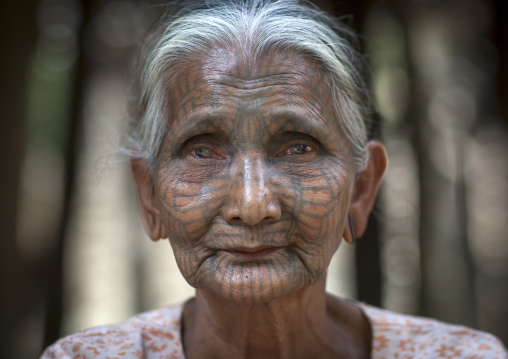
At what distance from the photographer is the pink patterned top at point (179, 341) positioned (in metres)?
2.30

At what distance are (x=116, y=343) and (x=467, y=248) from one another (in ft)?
12.9

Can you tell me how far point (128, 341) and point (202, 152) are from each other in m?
0.80

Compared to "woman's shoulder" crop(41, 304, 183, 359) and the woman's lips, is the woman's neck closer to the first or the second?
"woman's shoulder" crop(41, 304, 183, 359)

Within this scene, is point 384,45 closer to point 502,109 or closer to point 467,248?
point 502,109

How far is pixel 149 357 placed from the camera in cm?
233

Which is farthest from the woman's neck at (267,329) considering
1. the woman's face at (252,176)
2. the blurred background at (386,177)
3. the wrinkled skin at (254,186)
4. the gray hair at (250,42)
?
the blurred background at (386,177)

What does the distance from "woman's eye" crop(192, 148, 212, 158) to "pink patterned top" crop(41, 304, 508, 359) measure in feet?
2.47

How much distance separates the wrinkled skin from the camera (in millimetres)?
1966

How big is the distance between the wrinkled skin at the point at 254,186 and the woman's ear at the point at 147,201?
0.13 meters

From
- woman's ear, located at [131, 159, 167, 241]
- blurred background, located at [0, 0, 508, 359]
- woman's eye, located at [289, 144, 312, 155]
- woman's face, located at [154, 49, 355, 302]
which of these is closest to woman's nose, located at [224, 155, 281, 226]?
woman's face, located at [154, 49, 355, 302]

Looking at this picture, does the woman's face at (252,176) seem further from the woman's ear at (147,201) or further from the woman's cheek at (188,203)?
the woman's ear at (147,201)

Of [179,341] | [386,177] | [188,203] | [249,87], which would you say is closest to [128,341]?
[179,341]

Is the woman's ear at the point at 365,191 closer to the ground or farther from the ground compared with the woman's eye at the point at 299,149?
closer to the ground

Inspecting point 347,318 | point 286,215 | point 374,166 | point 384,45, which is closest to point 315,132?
point 286,215
